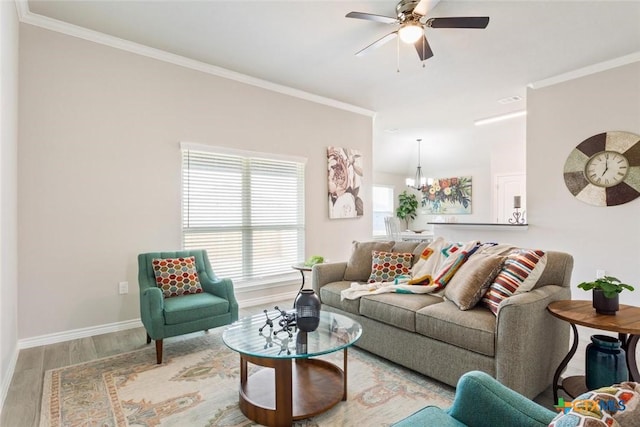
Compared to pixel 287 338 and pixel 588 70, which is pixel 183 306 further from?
pixel 588 70

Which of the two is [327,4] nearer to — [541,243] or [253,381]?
[253,381]

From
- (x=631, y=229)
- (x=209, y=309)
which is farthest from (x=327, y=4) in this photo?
(x=631, y=229)

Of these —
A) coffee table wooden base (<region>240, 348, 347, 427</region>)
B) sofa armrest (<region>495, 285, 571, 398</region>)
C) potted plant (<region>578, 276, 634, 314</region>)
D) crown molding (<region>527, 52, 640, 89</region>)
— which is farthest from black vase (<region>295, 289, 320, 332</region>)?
crown molding (<region>527, 52, 640, 89</region>)

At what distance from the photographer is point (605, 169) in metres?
3.94

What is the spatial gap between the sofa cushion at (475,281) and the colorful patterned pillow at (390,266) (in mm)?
767

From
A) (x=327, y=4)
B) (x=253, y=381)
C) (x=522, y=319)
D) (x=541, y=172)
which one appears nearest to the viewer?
→ (x=522, y=319)

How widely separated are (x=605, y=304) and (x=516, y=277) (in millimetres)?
476

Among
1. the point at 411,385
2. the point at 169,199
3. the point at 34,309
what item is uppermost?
the point at 169,199

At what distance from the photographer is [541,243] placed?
450 cm

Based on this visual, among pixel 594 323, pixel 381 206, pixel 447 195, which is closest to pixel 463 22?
pixel 594 323

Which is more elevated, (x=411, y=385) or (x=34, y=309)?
(x=34, y=309)

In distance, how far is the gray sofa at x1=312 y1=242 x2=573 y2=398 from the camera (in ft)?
6.64

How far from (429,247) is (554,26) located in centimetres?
241

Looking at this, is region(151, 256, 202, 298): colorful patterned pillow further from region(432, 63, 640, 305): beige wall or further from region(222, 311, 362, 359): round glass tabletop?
region(432, 63, 640, 305): beige wall
